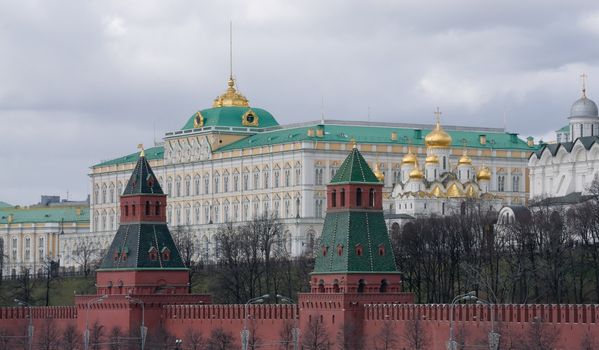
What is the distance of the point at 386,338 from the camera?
351 feet

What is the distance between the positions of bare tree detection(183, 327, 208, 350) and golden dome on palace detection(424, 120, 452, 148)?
62846mm

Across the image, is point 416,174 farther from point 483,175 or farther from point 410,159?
point 483,175

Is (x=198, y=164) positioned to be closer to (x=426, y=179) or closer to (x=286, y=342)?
(x=426, y=179)

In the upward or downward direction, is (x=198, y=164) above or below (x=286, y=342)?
above

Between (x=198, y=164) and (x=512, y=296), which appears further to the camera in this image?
(x=198, y=164)

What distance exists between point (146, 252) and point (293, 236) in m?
56.7

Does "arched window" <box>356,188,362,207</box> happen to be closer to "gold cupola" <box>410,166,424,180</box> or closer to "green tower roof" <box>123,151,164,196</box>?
"green tower roof" <box>123,151,164,196</box>

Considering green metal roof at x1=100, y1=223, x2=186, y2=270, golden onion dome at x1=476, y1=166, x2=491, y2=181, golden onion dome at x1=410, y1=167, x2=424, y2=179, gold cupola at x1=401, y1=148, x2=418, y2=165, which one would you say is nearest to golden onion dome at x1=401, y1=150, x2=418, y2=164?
gold cupola at x1=401, y1=148, x2=418, y2=165

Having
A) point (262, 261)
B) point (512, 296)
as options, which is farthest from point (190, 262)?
point (512, 296)

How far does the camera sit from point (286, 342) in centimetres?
11319

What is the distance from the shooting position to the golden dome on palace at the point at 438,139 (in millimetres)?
181875

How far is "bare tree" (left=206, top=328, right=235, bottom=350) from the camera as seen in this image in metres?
117

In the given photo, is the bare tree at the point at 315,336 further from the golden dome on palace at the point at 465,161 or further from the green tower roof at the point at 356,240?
the golden dome on palace at the point at 465,161

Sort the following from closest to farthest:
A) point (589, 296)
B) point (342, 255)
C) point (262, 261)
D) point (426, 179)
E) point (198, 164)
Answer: point (342, 255) → point (589, 296) → point (262, 261) → point (426, 179) → point (198, 164)
